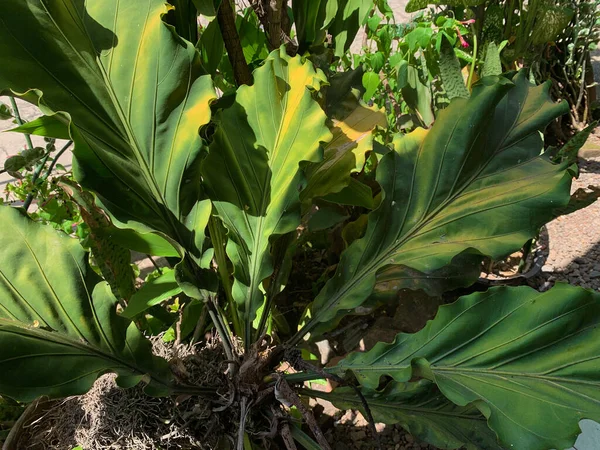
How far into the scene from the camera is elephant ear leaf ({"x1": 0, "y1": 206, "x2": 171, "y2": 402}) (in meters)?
0.61

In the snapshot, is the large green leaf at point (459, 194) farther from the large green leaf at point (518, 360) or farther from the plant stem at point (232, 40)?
the plant stem at point (232, 40)

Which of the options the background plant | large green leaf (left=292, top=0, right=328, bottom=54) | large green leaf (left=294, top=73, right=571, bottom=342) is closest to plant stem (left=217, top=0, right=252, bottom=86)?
the background plant

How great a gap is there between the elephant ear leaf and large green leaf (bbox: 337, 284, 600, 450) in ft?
1.14

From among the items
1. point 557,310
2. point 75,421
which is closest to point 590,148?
point 557,310

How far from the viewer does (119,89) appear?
742 millimetres

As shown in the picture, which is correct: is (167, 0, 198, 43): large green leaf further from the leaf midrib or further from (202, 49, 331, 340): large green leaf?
the leaf midrib

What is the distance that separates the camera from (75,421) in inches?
31.8

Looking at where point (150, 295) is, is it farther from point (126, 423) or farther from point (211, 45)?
point (211, 45)

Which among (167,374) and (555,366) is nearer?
(555,366)

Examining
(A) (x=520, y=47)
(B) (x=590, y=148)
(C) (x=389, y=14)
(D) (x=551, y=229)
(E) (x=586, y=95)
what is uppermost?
(C) (x=389, y=14)

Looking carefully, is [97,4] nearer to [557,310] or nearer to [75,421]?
[75,421]

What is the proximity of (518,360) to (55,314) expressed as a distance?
609mm

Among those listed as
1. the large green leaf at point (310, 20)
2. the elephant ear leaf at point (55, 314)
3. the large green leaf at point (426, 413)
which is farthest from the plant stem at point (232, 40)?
the large green leaf at point (426, 413)

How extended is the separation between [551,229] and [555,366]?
0.98 m
